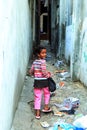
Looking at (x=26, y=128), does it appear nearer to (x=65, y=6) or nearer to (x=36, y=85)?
(x=36, y=85)

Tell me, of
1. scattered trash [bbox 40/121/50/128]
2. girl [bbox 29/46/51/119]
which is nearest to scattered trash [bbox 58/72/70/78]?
girl [bbox 29/46/51/119]

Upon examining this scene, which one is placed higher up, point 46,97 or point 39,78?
point 39,78

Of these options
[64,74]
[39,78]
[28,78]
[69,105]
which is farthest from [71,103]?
[64,74]

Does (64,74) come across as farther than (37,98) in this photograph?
Yes

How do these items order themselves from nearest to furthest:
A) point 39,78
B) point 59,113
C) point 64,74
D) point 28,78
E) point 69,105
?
point 39,78 → point 59,113 → point 69,105 → point 28,78 → point 64,74

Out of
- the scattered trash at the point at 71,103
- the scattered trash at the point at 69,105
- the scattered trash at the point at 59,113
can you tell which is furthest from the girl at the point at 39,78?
the scattered trash at the point at 71,103

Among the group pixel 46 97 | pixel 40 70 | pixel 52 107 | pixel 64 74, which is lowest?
pixel 64 74

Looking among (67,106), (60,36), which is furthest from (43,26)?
(67,106)

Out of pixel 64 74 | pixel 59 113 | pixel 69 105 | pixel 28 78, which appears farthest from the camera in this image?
pixel 64 74

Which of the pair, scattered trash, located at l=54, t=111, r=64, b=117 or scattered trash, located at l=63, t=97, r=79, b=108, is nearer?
scattered trash, located at l=54, t=111, r=64, b=117

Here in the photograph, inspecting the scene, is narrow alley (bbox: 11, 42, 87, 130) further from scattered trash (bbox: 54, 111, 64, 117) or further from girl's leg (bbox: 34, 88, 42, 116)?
girl's leg (bbox: 34, 88, 42, 116)

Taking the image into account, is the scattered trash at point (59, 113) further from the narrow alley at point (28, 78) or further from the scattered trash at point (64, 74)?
the scattered trash at point (64, 74)

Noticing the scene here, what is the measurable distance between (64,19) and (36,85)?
7.13 meters

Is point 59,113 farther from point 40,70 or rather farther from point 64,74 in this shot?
point 64,74
